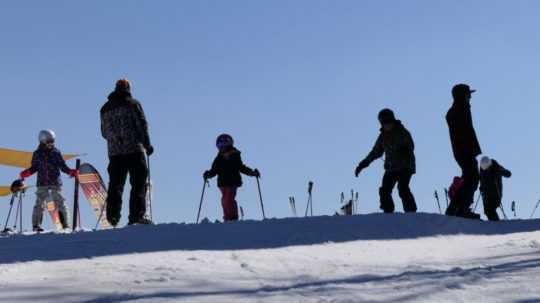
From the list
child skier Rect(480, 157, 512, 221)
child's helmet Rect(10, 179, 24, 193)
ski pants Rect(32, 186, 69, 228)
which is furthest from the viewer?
child skier Rect(480, 157, 512, 221)

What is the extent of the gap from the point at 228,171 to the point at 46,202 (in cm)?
254

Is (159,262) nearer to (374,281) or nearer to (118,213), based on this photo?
(374,281)

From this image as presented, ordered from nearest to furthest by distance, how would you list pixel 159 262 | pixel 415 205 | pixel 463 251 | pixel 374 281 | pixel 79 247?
1. pixel 374 281
2. pixel 159 262
3. pixel 79 247
4. pixel 463 251
5. pixel 415 205

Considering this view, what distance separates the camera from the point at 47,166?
12.8 meters

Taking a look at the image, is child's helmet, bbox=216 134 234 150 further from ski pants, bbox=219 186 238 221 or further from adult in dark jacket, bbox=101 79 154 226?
adult in dark jacket, bbox=101 79 154 226

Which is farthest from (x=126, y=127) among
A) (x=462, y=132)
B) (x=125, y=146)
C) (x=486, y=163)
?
(x=486, y=163)

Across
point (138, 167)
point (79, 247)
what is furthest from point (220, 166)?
point (79, 247)

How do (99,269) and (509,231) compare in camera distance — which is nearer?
(99,269)

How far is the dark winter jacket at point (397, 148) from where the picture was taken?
12.7 m

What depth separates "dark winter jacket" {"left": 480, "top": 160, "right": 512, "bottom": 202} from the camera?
15453mm

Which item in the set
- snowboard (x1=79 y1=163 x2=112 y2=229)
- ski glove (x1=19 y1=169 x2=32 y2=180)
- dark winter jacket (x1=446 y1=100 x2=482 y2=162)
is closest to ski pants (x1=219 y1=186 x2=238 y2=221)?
ski glove (x1=19 y1=169 x2=32 y2=180)

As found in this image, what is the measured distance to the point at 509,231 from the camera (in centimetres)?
1105

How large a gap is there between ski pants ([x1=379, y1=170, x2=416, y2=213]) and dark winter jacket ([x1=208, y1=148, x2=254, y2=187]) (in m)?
2.09

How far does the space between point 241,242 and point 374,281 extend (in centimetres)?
257
